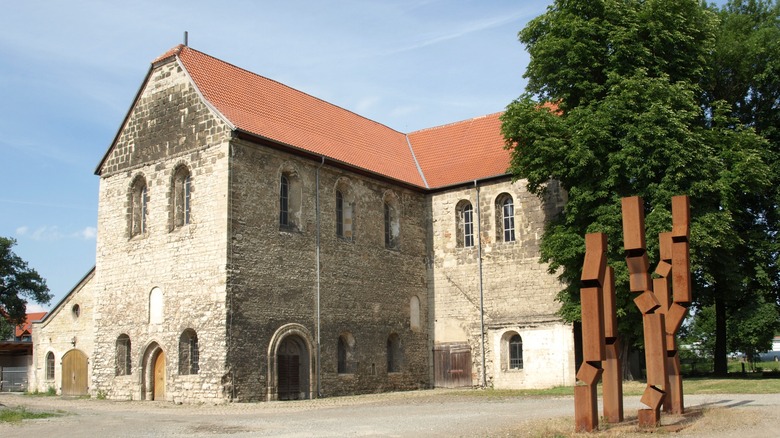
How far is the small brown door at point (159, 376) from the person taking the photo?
80.4 feet

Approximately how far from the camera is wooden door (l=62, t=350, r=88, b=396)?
29828mm

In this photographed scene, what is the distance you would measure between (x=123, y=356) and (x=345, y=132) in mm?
11631

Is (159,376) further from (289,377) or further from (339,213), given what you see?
(339,213)

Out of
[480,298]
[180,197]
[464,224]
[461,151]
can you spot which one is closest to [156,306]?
[180,197]

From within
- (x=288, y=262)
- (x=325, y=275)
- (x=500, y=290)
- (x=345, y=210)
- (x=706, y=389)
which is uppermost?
(x=345, y=210)

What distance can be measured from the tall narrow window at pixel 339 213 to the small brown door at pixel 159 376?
7.15 meters

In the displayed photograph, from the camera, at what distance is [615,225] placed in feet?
76.0

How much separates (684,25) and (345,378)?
15754 millimetres

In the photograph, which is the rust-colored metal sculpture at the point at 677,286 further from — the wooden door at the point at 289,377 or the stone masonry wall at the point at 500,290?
the wooden door at the point at 289,377

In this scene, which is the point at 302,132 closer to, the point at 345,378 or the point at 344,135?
the point at 344,135

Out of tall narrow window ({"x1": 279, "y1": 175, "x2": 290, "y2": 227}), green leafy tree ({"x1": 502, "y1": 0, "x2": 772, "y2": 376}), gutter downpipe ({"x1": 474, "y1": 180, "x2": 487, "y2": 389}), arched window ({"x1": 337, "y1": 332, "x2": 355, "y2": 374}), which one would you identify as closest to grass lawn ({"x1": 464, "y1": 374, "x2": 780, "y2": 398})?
green leafy tree ({"x1": 502, "y1": 0, "x2": 772, "y2": 376})

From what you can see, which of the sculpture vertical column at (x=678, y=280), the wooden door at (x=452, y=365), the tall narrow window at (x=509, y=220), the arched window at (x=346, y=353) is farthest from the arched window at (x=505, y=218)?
the sculpture vertical column at (x=678, y=280)

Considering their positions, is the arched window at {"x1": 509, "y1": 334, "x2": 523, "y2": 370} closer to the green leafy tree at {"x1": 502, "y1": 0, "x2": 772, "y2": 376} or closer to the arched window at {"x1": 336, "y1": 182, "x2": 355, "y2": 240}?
the green leafy tree at {"x1": 502, "y1": 0, "x2": 772, "y2": 376}

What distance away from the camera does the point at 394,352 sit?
29109 mm
